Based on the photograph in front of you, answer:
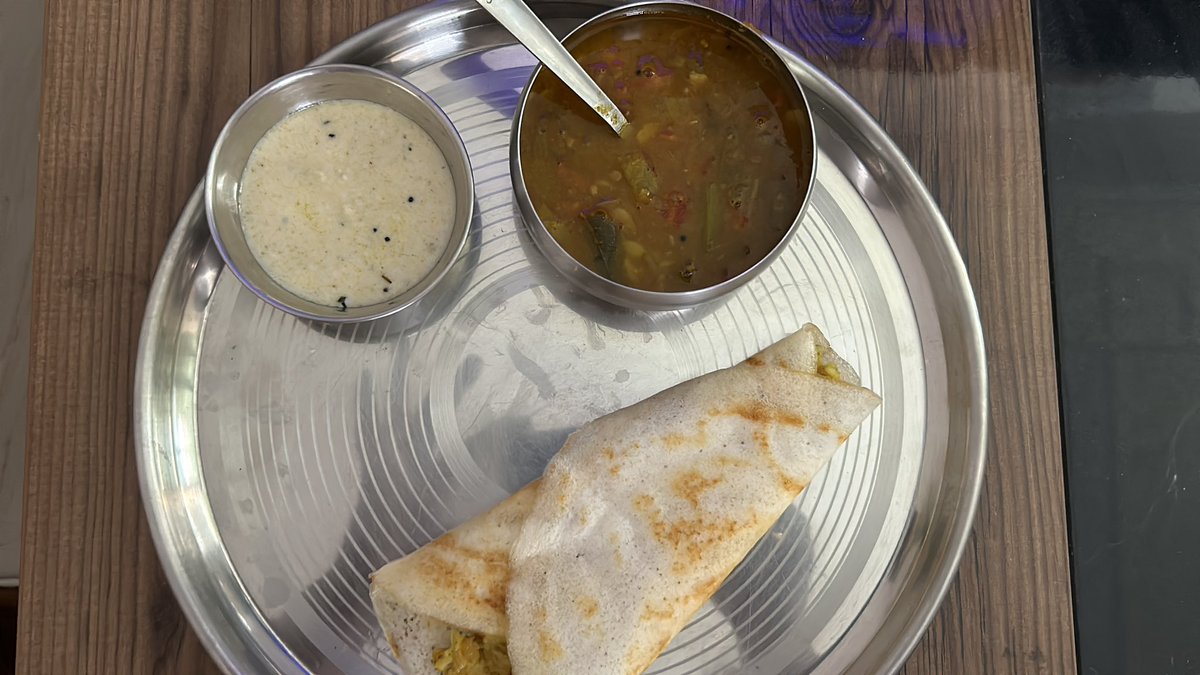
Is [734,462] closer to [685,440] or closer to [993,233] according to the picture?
[685,440]

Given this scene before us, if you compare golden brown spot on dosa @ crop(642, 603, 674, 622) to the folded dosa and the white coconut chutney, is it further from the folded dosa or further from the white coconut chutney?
the white coconut chutney

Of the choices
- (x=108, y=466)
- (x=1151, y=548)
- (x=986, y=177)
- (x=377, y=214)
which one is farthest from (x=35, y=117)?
(x=1151, y=548)

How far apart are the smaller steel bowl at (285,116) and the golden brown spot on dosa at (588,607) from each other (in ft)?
1.69

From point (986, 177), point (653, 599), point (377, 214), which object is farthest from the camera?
point (986, 177)

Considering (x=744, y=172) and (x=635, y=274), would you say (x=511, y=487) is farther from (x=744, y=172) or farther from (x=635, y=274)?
(x=744, y=172)

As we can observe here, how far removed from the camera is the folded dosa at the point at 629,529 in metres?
1.28

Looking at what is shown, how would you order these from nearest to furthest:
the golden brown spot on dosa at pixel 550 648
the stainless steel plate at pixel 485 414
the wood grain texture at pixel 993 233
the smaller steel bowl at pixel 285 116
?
the golden brown spot on dosa at pixel 550 648
the smaller steel bowl at pixel 285 116
the stainless steel plate at pixel 485 414
the wood grain texture at pixel 993 233

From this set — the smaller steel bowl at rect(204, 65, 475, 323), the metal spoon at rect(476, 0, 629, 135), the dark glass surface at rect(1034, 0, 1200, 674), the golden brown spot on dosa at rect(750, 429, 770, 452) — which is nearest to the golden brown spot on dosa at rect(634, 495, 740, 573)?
the golden brown spot on dosa at rect(750, 429, 770, 452)

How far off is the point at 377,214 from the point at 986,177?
1.08 metres

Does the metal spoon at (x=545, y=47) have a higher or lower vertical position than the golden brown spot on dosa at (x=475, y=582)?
higher

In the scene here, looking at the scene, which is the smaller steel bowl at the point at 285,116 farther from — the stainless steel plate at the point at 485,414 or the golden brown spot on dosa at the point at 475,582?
the golden brown spot on dosa at the point at 475,582

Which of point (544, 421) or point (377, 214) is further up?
point (377, 214)

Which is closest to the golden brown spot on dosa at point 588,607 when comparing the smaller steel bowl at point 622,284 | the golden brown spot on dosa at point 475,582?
the golden brown spot on dosa at point 475,582

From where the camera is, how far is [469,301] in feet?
5.06
